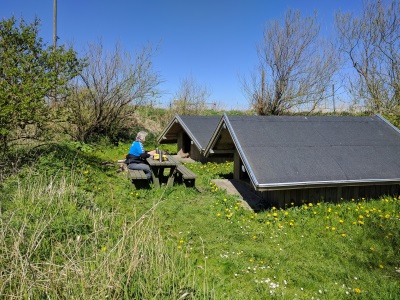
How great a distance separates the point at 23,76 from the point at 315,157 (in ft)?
23.4

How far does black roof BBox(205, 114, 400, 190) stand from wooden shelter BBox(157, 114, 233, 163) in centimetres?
326

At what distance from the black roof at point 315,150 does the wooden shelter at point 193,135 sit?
3.26 meters

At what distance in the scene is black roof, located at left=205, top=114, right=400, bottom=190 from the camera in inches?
243

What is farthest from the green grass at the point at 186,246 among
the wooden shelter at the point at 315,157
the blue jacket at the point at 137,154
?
the blue jacket at the point at 137,154

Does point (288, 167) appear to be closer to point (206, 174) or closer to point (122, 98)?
point (206, 174)

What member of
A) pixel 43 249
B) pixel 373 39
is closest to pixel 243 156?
pixel 43 249

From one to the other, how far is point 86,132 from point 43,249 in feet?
39.7

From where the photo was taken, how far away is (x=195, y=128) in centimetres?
1272

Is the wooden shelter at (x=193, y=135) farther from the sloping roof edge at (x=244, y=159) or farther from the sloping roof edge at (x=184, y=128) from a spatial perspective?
the sloping roof edge at (x=244, y=159)

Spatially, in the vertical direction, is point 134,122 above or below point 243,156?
above

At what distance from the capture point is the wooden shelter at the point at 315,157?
243 inches

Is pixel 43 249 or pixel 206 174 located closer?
pixel 43 249

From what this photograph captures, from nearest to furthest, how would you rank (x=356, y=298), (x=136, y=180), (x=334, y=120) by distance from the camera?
(x=356, y=298)
(x=136, y=180)
(x=334, y=120)

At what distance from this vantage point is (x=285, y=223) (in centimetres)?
564
